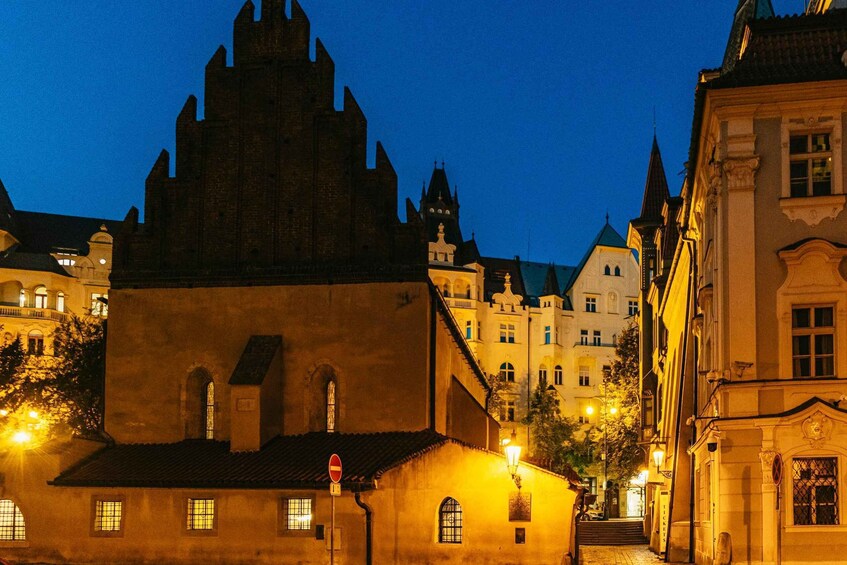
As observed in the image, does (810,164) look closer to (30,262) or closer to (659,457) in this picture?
(659,457)

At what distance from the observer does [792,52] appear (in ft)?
85.8

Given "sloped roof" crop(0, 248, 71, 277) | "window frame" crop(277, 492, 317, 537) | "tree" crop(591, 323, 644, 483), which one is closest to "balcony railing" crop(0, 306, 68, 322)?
"sloped roof" crop(0, 248, 71, 277)

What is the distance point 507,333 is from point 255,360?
79.5m

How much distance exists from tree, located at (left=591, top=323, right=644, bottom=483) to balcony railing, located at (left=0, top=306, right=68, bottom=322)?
45.2 meters

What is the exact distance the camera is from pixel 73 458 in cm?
3238

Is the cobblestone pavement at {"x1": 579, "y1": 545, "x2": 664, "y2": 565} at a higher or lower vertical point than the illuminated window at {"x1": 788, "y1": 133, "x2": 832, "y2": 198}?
lower

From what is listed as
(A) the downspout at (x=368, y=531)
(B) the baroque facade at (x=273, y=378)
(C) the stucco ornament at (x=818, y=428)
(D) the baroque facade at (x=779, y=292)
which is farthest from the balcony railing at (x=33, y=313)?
(C) the stucco ornament at (x=818, y=428)

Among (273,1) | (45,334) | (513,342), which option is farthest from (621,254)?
(273,1)

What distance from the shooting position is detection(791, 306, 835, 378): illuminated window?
2514cm

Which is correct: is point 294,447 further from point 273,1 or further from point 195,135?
point 273,1

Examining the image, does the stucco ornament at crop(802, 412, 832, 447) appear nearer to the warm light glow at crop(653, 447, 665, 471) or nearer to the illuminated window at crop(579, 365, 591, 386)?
the warm light glow at crop(653, 447, 665, 471)

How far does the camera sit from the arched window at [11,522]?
103 feet

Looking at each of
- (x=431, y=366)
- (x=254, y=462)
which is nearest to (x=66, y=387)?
(x=254, y=462)

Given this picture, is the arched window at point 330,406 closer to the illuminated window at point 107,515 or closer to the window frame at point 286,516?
the window frame at point 286,516
